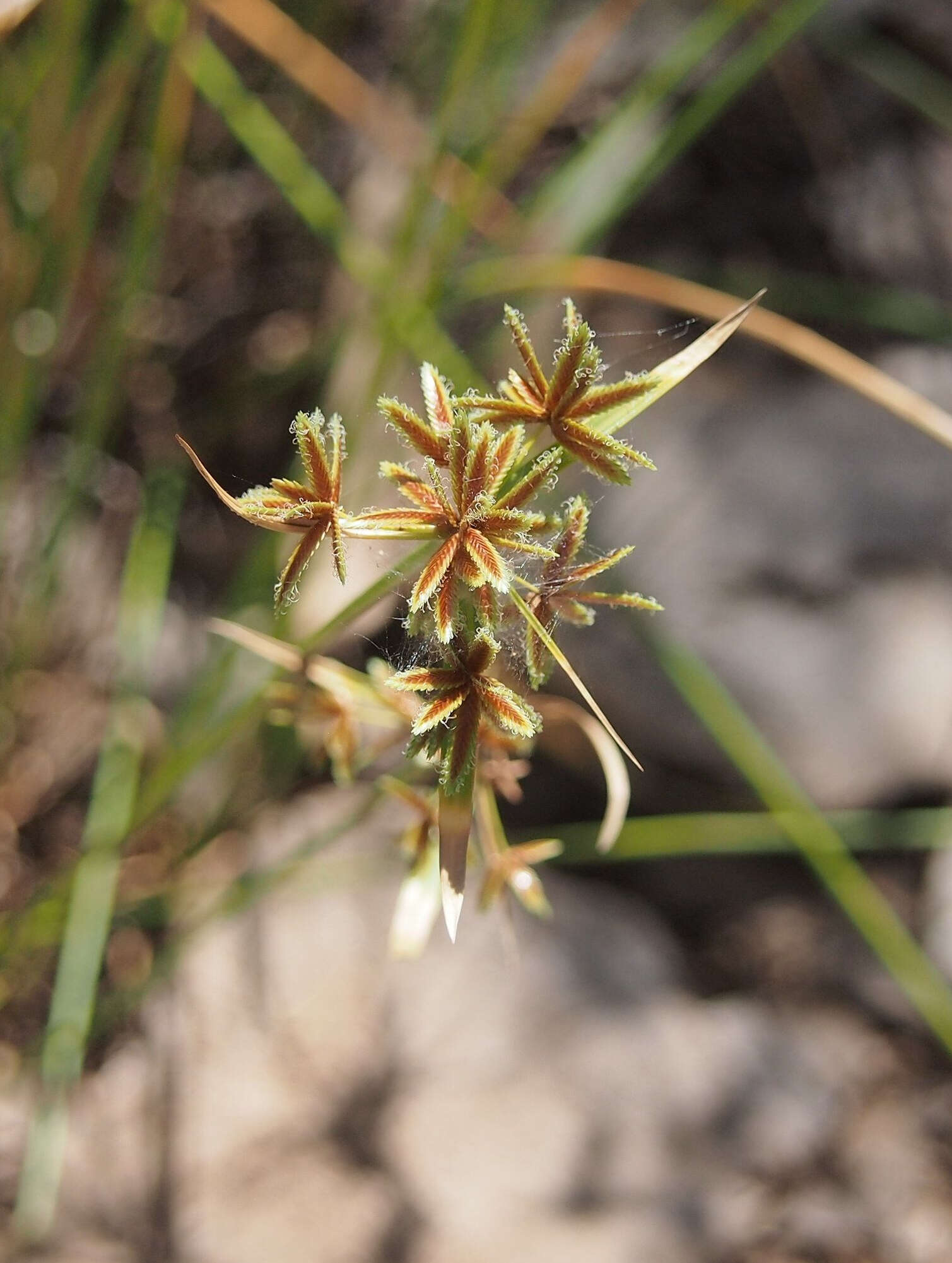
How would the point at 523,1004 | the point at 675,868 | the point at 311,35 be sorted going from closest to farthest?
1. the point at 523,1004
2. the point at 311,35
3. the point at 675,868

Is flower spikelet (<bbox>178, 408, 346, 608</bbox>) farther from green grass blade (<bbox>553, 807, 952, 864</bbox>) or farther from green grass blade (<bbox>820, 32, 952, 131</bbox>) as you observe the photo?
green grass blade (<bbox>820, 32, 952, 131</bbox>)

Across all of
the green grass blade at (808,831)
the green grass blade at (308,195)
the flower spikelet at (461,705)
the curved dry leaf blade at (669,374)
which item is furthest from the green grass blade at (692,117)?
the flower spikelet at (461,705)

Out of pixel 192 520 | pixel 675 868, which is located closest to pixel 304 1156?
pixel 675 868

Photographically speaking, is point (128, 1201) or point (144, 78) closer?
point (128, 1201)

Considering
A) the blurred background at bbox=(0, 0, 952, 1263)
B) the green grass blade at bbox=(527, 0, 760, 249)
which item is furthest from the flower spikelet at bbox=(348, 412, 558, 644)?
the green grass blade at bbox=(527, 0, 760, 249)

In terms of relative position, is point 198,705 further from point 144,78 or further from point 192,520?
point 144,78

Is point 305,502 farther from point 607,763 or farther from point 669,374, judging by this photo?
point 607,763
